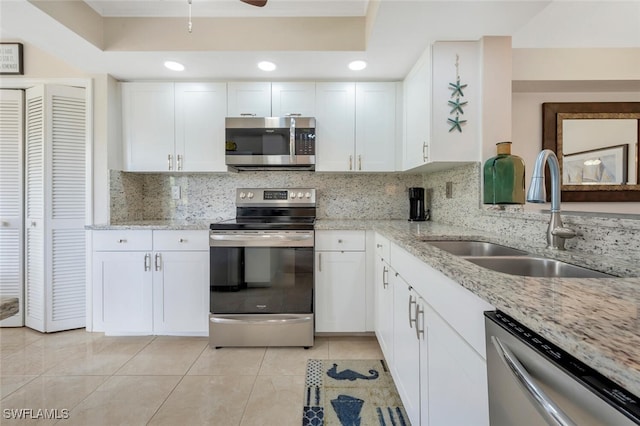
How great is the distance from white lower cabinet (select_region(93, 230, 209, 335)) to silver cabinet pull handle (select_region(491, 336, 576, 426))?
2.13 meters

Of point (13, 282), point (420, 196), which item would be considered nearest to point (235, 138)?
point (420, 196)

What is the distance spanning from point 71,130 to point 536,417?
335 cm

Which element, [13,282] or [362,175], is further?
[362,175]

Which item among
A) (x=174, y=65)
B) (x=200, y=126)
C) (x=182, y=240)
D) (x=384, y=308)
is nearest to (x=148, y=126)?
(x=200, y=126)

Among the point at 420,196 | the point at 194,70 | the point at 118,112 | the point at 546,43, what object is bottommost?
the point at 420,196

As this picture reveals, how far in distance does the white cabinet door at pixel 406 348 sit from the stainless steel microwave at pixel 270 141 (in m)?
1.34

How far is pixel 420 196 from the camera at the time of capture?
2611 millimetres

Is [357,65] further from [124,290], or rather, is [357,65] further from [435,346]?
[124,290]

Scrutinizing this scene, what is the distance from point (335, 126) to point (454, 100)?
1005 mm

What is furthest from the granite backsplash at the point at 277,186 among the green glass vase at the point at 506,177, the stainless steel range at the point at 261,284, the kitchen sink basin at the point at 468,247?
the kitchen sink basin at the point at 468,247

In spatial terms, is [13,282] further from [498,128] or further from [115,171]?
[498,128]

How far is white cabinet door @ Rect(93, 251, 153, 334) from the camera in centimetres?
231

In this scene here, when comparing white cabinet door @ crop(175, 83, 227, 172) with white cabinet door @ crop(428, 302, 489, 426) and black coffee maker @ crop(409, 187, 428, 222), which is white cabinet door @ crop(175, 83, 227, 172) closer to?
black coffee maker @ crop(409, 187, 428, 222)

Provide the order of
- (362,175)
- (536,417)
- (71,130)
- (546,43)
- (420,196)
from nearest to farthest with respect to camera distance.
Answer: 1. (536,417)
2. (546,43)
3. (71,130)
4. (420,196)
5. (362,175)
